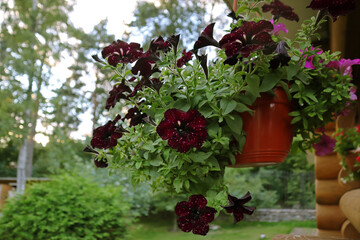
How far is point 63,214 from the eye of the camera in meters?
3.18

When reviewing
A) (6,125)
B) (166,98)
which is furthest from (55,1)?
(166,98)

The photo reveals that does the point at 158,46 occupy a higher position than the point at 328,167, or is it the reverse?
the point at 158,46

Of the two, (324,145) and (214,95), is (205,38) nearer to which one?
(214,95)

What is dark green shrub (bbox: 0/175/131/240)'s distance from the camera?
3145 mm

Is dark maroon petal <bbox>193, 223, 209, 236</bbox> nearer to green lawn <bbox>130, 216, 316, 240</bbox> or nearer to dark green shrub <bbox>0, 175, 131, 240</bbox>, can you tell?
dark green shrub <bbox>0, 175, 131, 240</bbox>

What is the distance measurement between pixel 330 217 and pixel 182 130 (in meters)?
2.89

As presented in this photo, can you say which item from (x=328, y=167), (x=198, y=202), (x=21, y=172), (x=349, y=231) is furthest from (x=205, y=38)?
(x=21, y=172)

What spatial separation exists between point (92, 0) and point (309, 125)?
8.11 meters

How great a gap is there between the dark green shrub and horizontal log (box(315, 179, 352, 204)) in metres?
1.99

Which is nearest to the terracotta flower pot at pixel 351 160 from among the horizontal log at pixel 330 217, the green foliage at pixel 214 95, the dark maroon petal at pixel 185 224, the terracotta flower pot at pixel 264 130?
the horizontal log at pixel 330 217

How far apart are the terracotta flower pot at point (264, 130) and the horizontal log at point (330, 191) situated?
265cm

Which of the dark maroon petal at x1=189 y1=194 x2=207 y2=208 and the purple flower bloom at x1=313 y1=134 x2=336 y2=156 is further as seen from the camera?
the purple flower bloom at x1=313 y1=134 x2=336 y2=156

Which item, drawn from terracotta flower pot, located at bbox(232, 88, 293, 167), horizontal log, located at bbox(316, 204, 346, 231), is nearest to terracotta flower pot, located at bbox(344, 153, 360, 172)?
horizontal log, located at bbox(316, 204, 346, 231)

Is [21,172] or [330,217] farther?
[21,172]
